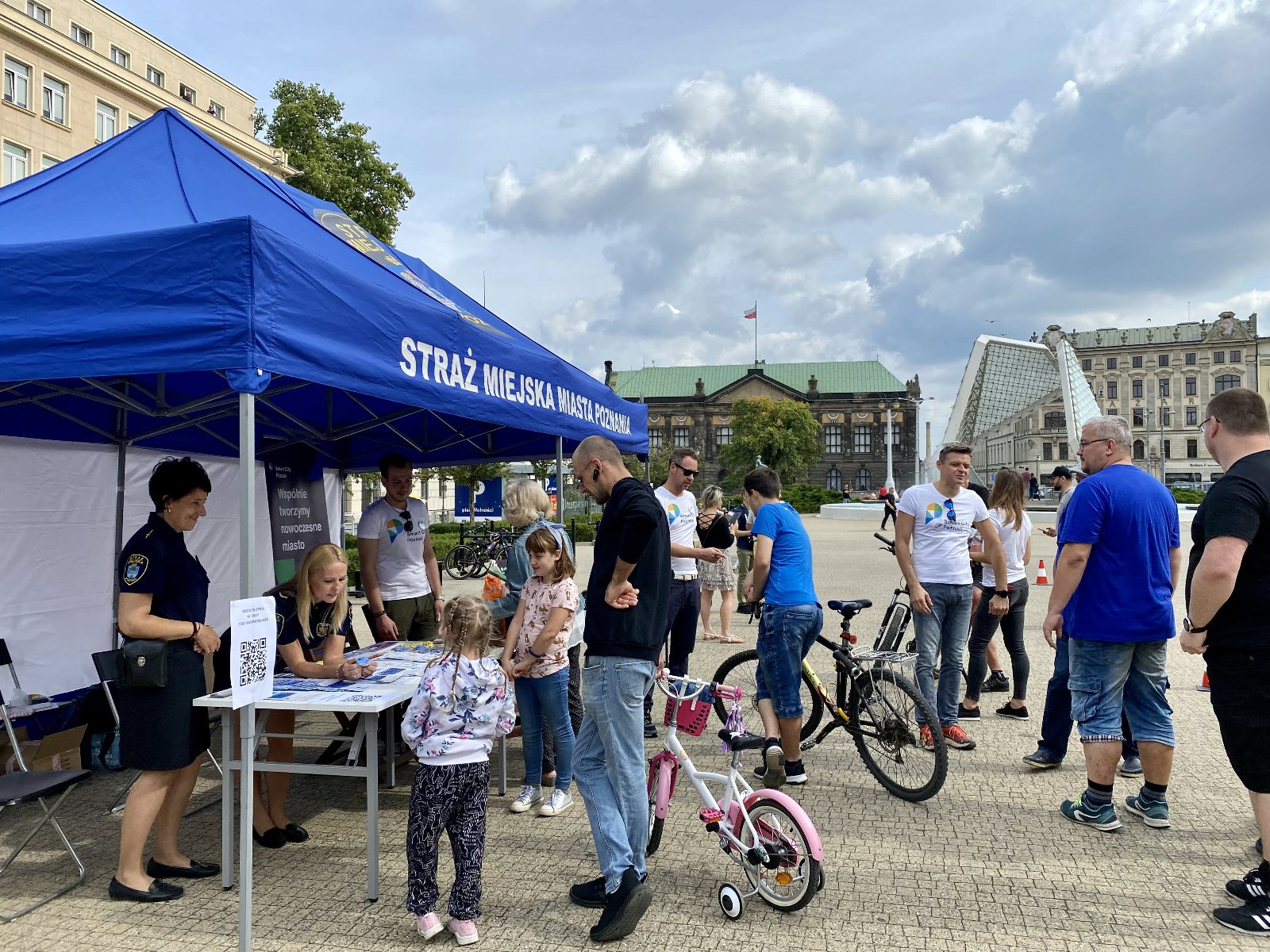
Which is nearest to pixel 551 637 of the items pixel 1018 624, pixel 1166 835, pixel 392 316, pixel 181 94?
pixel 392 316

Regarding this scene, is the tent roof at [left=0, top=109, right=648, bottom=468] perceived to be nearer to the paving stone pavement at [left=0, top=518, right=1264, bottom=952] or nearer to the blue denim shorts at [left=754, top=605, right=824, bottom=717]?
the blue denim shorts at [left=754, top=605, right=824, bottom=717]

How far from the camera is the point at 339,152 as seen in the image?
2450 cm

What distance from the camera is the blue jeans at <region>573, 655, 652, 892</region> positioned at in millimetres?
3412

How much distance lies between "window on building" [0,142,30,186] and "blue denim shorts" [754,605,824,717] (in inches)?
1542

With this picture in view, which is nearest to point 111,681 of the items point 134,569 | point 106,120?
point 134,569

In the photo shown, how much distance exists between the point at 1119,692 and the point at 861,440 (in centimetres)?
10637

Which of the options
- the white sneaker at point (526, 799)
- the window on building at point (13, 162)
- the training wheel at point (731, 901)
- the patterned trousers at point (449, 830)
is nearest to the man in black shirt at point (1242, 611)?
the training wheel at point (731, 901)

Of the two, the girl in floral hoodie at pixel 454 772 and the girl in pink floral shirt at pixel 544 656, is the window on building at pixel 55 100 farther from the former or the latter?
the girl in floral hoodie at pixel 454 772

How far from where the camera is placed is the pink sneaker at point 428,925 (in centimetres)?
338

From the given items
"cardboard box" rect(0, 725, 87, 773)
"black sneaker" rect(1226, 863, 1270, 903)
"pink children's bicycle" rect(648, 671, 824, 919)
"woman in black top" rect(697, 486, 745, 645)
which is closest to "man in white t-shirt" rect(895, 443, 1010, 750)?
"black sneaker" rect(1226, 863, 1270, 903)

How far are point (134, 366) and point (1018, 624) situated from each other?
6280mm

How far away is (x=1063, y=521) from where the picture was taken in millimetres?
4824

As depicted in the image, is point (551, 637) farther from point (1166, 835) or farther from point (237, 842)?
point (1166, 835)

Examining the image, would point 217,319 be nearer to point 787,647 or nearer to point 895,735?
point 787,647
